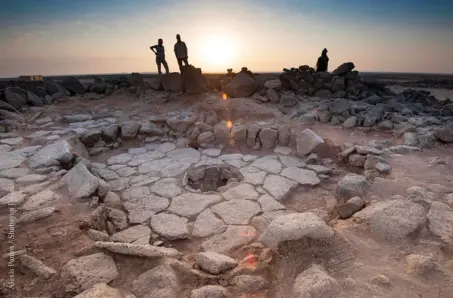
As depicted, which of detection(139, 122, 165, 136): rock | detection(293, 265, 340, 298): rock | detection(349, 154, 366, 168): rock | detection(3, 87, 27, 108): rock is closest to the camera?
detection(293, 265, 340, 298): rock

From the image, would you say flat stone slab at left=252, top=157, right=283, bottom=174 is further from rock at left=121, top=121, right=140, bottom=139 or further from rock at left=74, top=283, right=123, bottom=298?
rock at left=74, top=283, right=123, bottom=298

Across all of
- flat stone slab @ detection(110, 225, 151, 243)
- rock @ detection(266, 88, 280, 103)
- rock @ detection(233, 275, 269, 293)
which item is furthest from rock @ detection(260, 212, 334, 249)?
rock @ detection(266, 88, 280, 103)

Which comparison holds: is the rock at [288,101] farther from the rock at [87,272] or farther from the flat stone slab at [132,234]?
the rock at [87,272]

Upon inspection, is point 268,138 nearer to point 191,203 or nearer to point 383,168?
point 383,168

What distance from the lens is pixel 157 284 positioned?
88.9 inches

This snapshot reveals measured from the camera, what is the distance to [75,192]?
12.0ft

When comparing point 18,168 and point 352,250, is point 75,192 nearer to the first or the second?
point 18,168

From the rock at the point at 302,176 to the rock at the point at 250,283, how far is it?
2.62 m

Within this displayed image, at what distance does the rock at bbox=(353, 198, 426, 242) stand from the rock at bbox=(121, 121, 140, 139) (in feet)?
17.6

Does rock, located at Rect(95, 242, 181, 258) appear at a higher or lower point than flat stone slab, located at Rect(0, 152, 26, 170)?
lower

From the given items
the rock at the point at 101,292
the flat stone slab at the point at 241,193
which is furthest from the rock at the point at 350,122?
the rock at the point at 101,292

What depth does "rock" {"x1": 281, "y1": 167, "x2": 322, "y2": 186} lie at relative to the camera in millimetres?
4699

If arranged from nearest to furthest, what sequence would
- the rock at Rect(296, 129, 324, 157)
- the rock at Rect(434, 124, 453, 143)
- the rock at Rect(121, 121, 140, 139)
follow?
the rock at Rect(434, 124, 453, 143), the rock at Rect(296, 129, 324, 157), the rock at Rect(121, 121, 140, 139)

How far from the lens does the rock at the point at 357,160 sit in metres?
4.96
